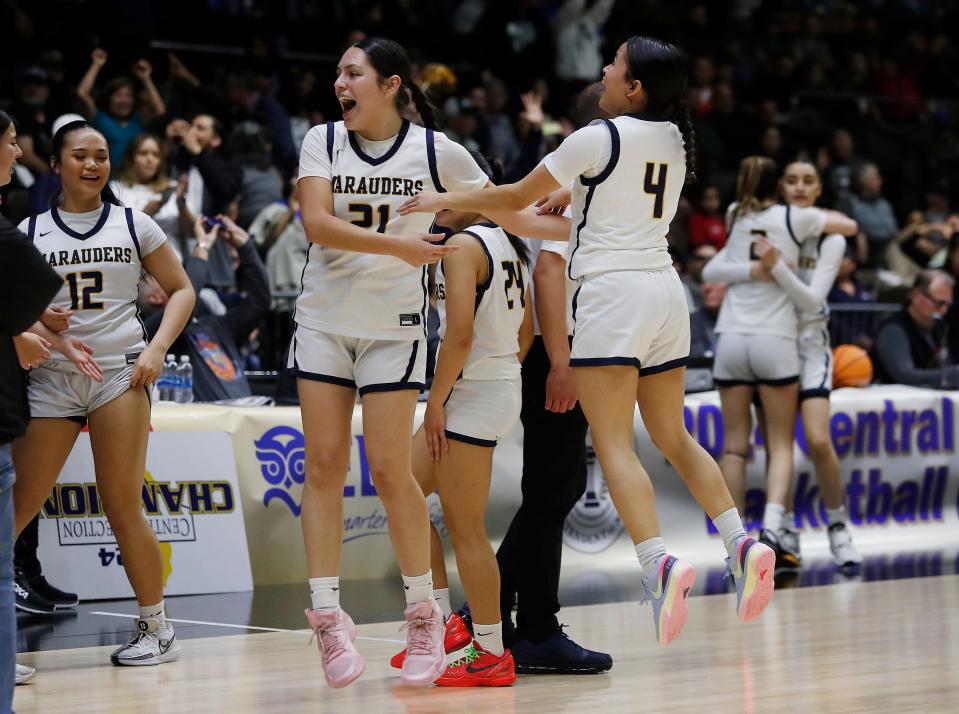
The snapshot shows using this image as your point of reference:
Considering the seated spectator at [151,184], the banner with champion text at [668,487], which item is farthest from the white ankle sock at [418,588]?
the seated spectator at [151,184]

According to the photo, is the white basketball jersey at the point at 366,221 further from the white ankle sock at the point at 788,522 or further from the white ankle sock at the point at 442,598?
the white ankle sock at the point at 788,522

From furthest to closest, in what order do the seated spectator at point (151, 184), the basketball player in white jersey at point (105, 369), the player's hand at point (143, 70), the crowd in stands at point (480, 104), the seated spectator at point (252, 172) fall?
the player's hand at point (143, 70)
the seated spectator at point (252, 172)
the crowd in stands at point (480, 104)
the seated spectator at point (151, 184)
the basketball player in white jersey at point (105, 369)

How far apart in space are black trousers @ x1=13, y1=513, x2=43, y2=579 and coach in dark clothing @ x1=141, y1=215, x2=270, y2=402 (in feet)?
5.06

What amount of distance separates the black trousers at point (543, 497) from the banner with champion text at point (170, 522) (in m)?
2.21

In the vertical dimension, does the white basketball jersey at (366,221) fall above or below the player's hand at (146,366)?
above

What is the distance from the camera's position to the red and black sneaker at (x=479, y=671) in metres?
4.52

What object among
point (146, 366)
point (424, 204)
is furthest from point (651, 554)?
point (146, 366)

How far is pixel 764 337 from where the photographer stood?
763cm

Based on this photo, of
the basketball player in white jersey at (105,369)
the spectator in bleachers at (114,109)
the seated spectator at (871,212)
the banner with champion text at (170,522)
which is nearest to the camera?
the basketball player in white jersey at (105,369)

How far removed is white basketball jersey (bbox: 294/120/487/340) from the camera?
4461 millimetres

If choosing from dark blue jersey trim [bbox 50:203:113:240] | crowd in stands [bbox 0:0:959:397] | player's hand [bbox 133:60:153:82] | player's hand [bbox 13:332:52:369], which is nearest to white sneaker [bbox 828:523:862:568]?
crowd in stands [bbox 0:0:959:397]

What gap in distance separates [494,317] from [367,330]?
504 millimetres

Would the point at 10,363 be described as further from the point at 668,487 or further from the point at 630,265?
the point at 668,487

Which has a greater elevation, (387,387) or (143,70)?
(143,70)
